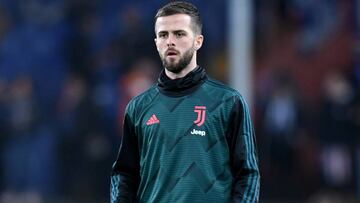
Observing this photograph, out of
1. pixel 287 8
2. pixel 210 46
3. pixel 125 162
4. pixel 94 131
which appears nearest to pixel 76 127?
pixel 94 131

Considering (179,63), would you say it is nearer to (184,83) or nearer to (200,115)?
(184,83)

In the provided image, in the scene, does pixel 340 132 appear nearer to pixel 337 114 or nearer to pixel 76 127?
pixel 337 114

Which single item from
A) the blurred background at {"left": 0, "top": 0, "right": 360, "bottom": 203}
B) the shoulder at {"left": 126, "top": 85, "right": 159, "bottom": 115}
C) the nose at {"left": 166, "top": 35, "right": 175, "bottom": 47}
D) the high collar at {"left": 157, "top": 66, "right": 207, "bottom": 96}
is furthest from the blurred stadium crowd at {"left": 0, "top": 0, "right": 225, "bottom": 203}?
the nose at {"left": 166, "top": 35, "right": 175, "bottom": 47}

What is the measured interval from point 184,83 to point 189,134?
0.25m

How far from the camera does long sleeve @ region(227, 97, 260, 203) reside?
4996 mm

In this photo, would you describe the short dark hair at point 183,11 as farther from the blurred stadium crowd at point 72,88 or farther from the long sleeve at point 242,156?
the blurred stadium crowd at point 72,88

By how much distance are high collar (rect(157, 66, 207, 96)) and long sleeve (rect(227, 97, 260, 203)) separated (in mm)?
214

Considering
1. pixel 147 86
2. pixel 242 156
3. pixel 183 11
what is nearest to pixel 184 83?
pixel 183 11

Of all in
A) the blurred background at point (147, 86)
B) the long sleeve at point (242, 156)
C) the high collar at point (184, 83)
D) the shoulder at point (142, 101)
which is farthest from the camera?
the blurred background at point (147, 86)

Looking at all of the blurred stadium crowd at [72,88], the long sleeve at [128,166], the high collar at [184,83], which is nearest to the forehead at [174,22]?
the high collar at [184,83]

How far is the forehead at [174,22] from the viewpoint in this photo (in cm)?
507

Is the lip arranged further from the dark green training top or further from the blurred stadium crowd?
the blurred stadium crowd

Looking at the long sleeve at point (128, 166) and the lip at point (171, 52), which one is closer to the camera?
the lip at point (171, 52)

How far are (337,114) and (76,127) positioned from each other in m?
3.46
